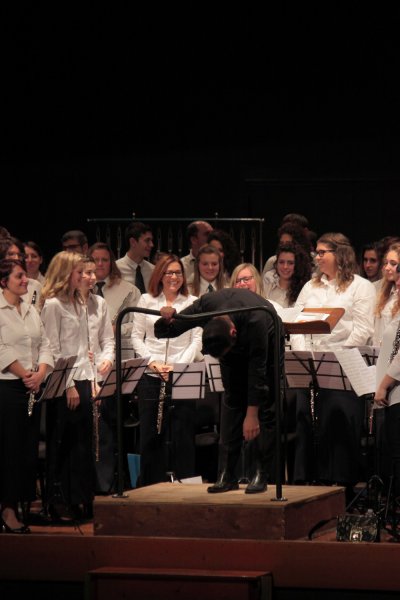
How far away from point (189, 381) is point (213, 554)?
1.64 meters

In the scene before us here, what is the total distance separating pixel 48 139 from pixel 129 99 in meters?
0.83

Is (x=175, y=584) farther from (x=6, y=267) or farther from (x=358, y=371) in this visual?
(x=6, y=267)

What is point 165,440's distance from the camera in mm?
7137

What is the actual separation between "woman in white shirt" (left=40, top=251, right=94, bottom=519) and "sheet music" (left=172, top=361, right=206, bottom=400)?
0.51m

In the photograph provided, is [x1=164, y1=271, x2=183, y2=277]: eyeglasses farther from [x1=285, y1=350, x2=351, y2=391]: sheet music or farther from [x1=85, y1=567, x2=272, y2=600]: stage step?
[x1=85, y1=567, x2=272, y2=600]: stage step

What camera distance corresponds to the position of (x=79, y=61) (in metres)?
10.5

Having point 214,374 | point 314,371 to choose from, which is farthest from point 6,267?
point 314,371

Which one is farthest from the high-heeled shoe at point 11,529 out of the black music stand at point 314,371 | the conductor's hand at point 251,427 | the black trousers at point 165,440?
the black music stand at point 314,371

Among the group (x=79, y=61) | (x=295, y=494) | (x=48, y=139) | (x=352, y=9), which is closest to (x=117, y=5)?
(x=79, y=61)

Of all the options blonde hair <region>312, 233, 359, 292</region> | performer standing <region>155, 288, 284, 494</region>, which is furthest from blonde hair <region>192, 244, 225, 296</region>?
performer standing <region>155, 288, 284, 494</region>

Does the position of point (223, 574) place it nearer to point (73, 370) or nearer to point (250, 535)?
point (250, 535)

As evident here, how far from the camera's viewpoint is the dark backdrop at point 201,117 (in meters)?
10.2

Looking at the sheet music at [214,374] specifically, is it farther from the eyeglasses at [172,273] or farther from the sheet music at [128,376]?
the eyeglasses at [172,273]

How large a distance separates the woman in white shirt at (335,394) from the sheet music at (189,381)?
68 cm
